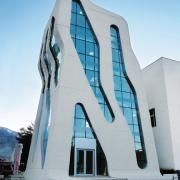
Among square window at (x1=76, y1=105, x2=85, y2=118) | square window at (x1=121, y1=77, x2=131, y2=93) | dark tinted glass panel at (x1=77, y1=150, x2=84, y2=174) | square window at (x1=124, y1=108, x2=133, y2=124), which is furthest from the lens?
square window at (x1=121, y1=77, x2=131, y2=93)

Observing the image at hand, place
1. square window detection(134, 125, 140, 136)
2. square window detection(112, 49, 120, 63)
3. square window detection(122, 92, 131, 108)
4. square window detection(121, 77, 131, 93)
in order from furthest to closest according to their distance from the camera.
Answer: square window detection(112, 49, 120, 63)
square window detection(121, 77, 131, 93)
square window detection(122, 92, 131, 108)
square window detection(134, 125, 140, 136)

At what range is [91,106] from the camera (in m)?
19.2

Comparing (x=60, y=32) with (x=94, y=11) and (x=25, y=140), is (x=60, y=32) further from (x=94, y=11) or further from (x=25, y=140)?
(x=25, y=140)

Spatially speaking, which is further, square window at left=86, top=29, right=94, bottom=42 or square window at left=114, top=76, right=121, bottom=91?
square window at left=86, top=29, right=94, bottom=42

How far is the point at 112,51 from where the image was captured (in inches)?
919

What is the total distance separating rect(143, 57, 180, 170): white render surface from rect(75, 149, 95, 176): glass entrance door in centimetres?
867

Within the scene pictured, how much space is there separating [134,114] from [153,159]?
440 cm

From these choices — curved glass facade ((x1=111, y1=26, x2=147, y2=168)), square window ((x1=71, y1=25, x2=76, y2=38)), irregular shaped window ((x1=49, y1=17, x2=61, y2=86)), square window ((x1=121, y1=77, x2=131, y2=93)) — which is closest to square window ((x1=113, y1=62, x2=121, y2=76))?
curved glass facade ((x1=111, y1=26, x2=147, y2=168))

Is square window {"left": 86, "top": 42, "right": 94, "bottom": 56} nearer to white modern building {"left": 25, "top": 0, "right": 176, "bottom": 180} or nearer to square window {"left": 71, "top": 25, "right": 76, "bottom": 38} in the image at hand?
white modern building {"left": 25, "top": 0, "right": 176, "bottom": 180}

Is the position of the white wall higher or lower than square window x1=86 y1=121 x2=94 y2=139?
higher

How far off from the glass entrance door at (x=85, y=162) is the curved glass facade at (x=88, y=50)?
350cm

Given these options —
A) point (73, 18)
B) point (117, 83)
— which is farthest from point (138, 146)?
point (73, 18)

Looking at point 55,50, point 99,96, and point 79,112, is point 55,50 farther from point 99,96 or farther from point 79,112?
point 79,112

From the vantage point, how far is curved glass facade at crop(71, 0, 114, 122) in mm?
20312
